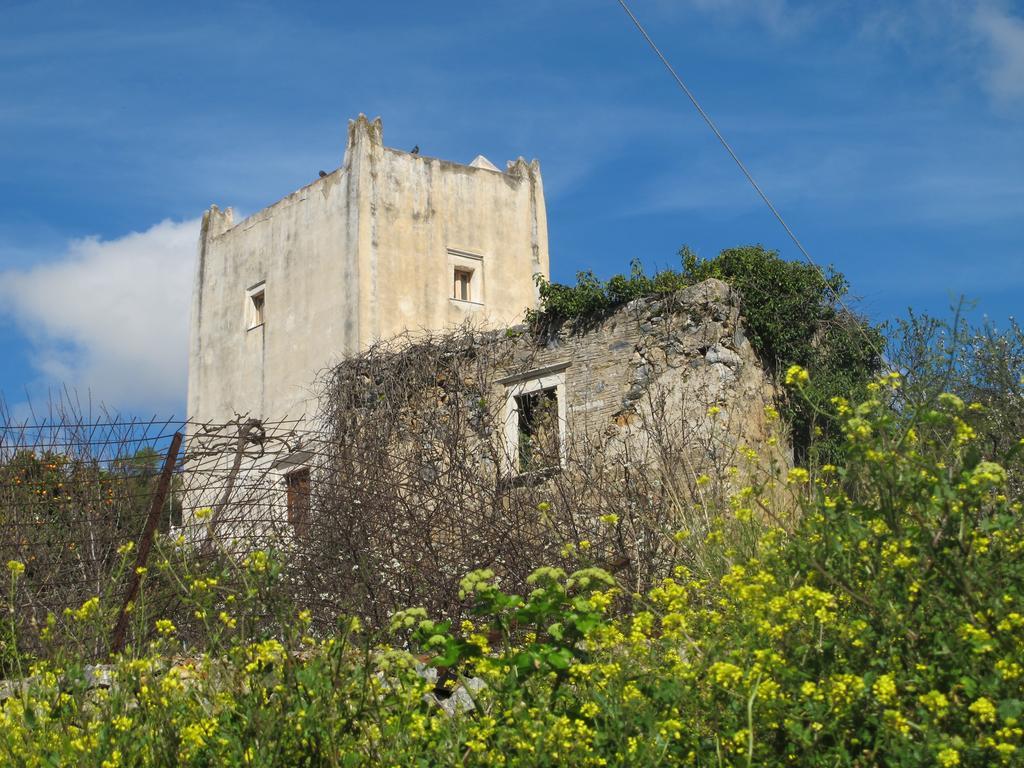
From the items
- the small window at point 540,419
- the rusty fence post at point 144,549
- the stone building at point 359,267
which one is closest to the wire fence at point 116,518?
the rusty fence post at point 144,549

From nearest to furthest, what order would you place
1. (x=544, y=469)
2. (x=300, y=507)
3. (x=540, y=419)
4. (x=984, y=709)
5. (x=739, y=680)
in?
(x=984, y=709), (x=739, y=680), (x=300, y=507), (x=544, y=469), (x=540, y=419)


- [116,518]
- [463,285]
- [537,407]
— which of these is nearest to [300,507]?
[116,518]

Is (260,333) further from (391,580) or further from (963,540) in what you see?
(963,540)

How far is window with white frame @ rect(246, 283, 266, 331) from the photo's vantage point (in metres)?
17.9

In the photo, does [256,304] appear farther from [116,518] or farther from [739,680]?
[739,680]

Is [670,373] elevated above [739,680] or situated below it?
above

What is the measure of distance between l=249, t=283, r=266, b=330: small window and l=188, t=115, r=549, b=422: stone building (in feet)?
0.07

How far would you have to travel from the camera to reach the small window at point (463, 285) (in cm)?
1708

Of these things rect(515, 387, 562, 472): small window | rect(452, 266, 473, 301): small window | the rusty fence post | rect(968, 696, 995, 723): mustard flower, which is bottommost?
rect(968, 696, 995, 723): mustard flower

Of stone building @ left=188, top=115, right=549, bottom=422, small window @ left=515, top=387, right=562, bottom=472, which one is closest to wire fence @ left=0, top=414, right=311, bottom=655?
small window @ left=515, top=387, right=562, bottom=472

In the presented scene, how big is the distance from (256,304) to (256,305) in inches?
0.9

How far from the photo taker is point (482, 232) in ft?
57.0

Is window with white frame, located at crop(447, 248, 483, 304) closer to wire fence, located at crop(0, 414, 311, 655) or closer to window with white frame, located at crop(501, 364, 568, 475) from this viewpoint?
window with white frame, located at crop(501, 364, 568, 475)

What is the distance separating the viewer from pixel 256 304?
18.2 metres
